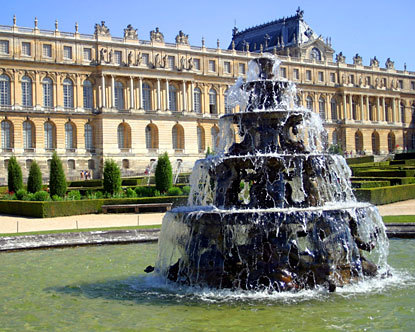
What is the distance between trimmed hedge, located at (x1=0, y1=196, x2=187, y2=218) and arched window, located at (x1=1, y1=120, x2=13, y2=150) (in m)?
21.9

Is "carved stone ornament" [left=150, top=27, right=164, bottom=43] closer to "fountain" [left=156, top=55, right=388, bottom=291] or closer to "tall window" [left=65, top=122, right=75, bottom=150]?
"tall window" [left=65, top=122, right=75, bottom=150]

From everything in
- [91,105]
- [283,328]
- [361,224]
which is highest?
[91,105]

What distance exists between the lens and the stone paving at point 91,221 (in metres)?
21.2

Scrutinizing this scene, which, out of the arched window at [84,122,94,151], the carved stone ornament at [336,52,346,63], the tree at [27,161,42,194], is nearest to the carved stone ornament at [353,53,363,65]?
the carved stone ornament at [336,52,346,63]

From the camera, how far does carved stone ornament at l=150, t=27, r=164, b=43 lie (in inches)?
2205

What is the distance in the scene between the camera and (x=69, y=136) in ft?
170

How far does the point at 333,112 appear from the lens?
70562 mm

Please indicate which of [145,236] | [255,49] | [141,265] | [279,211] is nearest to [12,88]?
[255,49]

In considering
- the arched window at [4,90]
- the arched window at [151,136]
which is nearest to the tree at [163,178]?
the arched window at [4,90]

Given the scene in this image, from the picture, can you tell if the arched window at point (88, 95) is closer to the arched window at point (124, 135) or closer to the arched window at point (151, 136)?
the arched window at point (124, 135)

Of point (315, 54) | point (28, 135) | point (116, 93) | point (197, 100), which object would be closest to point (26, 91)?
Result: point (28, 135)

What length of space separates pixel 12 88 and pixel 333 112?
126ft

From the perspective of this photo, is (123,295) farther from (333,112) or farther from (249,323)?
(333,112)

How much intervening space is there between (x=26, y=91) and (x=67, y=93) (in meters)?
3.58
